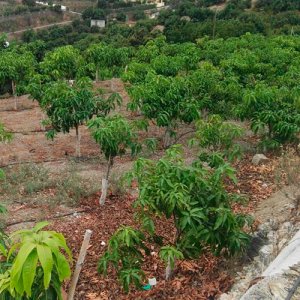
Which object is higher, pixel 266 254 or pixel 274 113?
pixel 274 113

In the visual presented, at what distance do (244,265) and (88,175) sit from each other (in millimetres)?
4189

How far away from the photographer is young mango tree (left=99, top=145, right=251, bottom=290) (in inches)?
171

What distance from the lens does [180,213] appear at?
4.42m

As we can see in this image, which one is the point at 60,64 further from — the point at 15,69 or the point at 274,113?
the point at 274,113

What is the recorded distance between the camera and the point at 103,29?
42.8 m

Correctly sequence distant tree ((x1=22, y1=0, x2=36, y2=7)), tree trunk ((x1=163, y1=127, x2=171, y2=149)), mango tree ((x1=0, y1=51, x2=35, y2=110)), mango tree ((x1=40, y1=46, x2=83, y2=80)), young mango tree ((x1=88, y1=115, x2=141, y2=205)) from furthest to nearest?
distant tree ((x1=22, y1=0, x2=36, y2=7)) < mango tree ((x1=0, y1=51, x2=35, y2=110)) < mango tree ((x1=40, y1=46, x2=83, y2=80)) < tree trunk ((x1=163, y1=127, x2=171, y2=149)) < young mango tree ((x1=88, y1=115, x2=141, y2=205))

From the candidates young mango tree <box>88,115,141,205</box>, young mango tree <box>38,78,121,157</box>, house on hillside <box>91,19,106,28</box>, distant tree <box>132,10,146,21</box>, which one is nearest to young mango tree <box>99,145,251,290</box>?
young mango tree <box>88,115,141,205</box>

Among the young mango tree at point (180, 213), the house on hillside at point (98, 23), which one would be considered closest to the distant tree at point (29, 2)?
the house on hillside at point (98, 23)

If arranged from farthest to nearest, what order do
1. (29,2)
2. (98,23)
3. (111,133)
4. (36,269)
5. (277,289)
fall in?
(29,2) → (98,23) → (111,133) → (277,289) → (36,269)

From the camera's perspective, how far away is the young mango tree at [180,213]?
14.2 ft

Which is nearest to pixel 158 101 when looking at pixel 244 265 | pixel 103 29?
pixel 244 265

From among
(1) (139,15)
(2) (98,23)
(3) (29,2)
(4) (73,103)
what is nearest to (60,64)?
(4) (73,103)

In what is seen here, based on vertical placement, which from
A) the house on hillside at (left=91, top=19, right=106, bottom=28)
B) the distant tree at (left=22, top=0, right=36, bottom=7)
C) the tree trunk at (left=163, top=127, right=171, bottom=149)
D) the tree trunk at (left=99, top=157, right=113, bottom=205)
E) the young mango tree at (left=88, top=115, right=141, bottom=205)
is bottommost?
the house on hillside at (left=91, top=19, right=106, bottom=28)

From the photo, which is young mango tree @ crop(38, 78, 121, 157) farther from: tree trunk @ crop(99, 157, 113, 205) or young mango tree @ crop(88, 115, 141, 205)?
young mango tree @ crop(88, 115, 141, 205)
